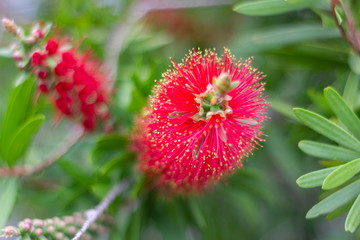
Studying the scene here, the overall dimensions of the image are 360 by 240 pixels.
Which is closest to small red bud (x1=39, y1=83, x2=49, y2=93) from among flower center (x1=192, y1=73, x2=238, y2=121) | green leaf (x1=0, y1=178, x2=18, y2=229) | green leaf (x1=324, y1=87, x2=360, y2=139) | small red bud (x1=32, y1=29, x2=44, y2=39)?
small red bud (x1=32, y1=29, x2=44, y2=39)

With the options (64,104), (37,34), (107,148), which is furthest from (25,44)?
(107,148)

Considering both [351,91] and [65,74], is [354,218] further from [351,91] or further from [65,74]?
[65,74]

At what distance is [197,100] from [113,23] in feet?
4.53

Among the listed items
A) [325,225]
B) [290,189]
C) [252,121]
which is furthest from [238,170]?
[325,225]

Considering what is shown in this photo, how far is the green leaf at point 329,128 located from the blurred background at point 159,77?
13.7 inches

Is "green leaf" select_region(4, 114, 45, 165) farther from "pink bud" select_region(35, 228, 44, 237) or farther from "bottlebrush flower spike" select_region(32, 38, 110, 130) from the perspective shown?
"pink bud" select_region(35, 228, 44, 237)

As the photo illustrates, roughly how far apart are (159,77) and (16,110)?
0.67 m

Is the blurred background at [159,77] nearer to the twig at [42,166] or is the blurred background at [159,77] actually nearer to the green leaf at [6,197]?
the twig at [42,166]

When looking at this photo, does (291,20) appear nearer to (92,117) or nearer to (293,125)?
(293,125)

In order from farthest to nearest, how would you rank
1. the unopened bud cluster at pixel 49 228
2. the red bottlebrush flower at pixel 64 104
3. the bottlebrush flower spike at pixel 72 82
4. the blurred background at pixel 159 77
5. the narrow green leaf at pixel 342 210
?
the blurred background at pixel 159 77 → the red bottlebrush flower at pixel 64 104 → the bottlebrush flower spike at pixel 72 82 → the narrow green leaf at pixel 342 210 → the unopened bud cluster at pixel 49 228

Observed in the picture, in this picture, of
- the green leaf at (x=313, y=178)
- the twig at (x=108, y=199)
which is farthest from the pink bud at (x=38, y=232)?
the green leaf at (x=313, y=178)

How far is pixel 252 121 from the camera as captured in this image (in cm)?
126

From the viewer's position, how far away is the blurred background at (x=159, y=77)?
178 centimetres

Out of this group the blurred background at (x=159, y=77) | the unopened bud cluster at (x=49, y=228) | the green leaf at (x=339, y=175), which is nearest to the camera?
the green leaf at (x=339, y=175)
